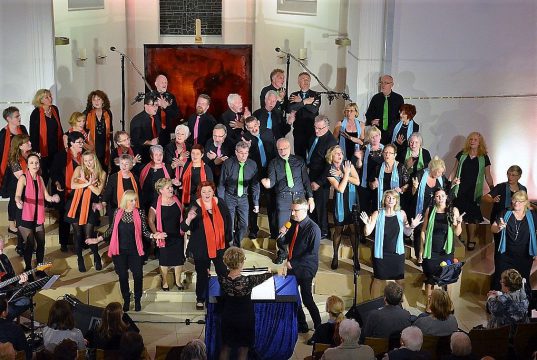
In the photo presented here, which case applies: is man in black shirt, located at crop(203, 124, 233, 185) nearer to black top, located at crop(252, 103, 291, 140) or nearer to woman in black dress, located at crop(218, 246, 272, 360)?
black top, located at crop(252, 103, 291, 140)

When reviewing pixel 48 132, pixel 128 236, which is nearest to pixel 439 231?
pixel 128 236

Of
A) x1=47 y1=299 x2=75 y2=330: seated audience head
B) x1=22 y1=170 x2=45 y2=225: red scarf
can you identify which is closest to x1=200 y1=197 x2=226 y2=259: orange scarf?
x1=22 y1=170 x2=45 y2=225: red scarf

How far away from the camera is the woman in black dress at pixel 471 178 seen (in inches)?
389

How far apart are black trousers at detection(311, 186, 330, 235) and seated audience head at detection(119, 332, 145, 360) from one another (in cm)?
357

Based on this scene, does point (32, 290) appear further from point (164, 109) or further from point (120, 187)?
point (164, 109)

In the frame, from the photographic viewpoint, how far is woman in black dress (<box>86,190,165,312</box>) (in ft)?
27.3

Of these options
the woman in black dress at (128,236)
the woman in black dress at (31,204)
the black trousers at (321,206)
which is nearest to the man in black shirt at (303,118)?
the black trousers at (321,206)

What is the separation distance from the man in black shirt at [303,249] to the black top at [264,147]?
1.30 metres

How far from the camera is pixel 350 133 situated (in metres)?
9.77

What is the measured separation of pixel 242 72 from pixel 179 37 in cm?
106

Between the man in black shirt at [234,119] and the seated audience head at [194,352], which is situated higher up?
the man in black shirt at [234,119]

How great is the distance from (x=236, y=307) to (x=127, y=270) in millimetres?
2193

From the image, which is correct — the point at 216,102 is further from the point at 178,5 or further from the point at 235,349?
the point at 235,349

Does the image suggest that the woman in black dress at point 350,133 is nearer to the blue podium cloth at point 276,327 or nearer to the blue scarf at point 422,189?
the blue scarf at point 422,189
